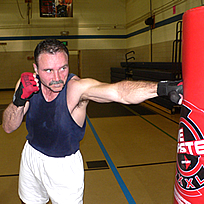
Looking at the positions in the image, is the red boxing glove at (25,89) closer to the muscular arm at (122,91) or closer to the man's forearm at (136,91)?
the muscular arm at (122,91)

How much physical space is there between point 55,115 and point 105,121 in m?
5.10

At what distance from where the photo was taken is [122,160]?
4.16 m

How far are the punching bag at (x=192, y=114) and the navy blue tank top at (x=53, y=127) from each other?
0.86m

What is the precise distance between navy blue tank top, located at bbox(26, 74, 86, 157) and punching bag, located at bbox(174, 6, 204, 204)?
2.81 ft

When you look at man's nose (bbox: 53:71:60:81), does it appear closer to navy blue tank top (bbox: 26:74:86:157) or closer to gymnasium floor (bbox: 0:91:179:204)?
navy blue tank top (bbox: 26:74:86:157)

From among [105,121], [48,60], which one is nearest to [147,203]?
[48,60]

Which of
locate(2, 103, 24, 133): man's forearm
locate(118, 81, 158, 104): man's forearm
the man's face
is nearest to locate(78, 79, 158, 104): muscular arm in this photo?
locate(118, 81, 158, 104): man's forearm

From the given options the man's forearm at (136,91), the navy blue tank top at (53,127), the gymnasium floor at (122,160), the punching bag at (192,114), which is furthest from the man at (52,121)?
the gymnasium floor at (122,160)

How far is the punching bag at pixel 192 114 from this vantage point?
46.5 inches

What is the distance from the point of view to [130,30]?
1426 centimetres

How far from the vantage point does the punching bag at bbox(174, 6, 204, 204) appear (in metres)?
1.18

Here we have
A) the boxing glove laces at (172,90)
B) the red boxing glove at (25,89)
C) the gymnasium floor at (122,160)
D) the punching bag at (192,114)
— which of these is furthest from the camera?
the gymnasium floor at (122,160)

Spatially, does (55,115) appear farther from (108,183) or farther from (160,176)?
(160,176)

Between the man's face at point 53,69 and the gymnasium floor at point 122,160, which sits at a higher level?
the man's face at point 53,69
